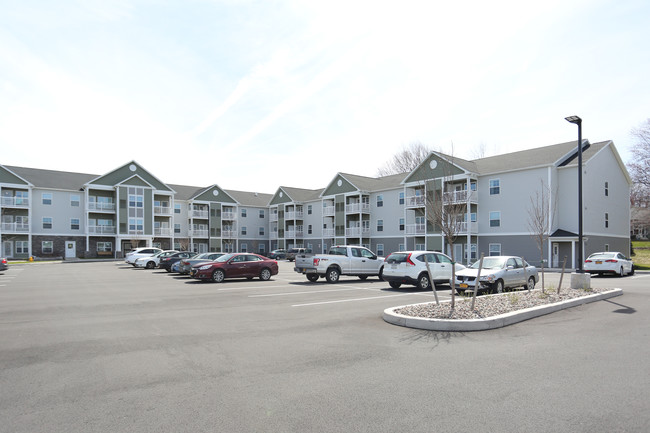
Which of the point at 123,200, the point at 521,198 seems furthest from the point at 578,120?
the point at 123,200

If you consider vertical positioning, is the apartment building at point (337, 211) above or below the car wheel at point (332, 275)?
above

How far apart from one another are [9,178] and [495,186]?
172 ft

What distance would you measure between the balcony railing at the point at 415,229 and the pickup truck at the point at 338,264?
Answer: 22.1m

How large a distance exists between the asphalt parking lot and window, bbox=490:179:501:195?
28194 millimetres

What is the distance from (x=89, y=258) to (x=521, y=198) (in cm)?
4838

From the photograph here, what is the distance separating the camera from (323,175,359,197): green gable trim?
52.1 metres

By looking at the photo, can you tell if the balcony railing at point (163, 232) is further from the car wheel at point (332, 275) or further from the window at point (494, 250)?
the car wheel at point (332, 275)

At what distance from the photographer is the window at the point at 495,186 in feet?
124

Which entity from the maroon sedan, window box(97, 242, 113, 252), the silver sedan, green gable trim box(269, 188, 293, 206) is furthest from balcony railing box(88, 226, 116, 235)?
the silver sedan

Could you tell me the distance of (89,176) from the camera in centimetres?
5828

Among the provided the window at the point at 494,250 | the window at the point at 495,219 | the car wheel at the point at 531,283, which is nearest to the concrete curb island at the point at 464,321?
the car wheel at the point at 531,283

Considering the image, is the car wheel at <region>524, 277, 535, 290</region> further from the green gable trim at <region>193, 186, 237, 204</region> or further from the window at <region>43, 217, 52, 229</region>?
the window at <region>43, 217, 52, 229</region>

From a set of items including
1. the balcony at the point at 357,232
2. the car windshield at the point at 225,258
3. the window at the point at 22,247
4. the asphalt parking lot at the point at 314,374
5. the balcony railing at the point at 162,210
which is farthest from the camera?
the balcony railing at the point at 162,210

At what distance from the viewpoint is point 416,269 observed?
1670cm
